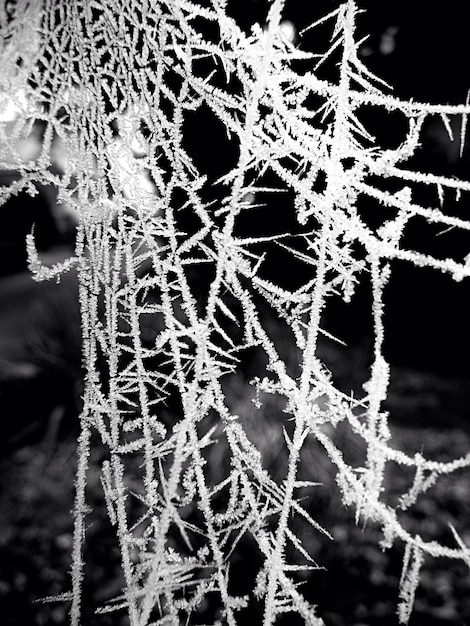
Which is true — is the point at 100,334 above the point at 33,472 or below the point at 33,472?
above

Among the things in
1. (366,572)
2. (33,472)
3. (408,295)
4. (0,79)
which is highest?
(408,295)

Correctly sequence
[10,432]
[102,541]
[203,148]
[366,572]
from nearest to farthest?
[203,148] < [366,572] < [102,541] < [10,432]

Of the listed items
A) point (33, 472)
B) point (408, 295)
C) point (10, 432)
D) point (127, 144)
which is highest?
point (408, 295)

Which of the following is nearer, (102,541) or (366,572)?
(366,572)

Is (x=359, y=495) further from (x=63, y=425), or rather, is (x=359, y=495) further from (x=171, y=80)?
(x=63, y=425)

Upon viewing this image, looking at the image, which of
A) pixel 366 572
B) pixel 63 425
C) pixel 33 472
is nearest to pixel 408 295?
pixel 366 572

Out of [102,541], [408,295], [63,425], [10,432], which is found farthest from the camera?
[408,295]

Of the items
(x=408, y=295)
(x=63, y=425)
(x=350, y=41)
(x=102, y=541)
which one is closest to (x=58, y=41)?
(x=350, y=41)

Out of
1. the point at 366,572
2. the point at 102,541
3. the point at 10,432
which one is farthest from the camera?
the point at 10,432

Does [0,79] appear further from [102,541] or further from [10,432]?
[10,432]
